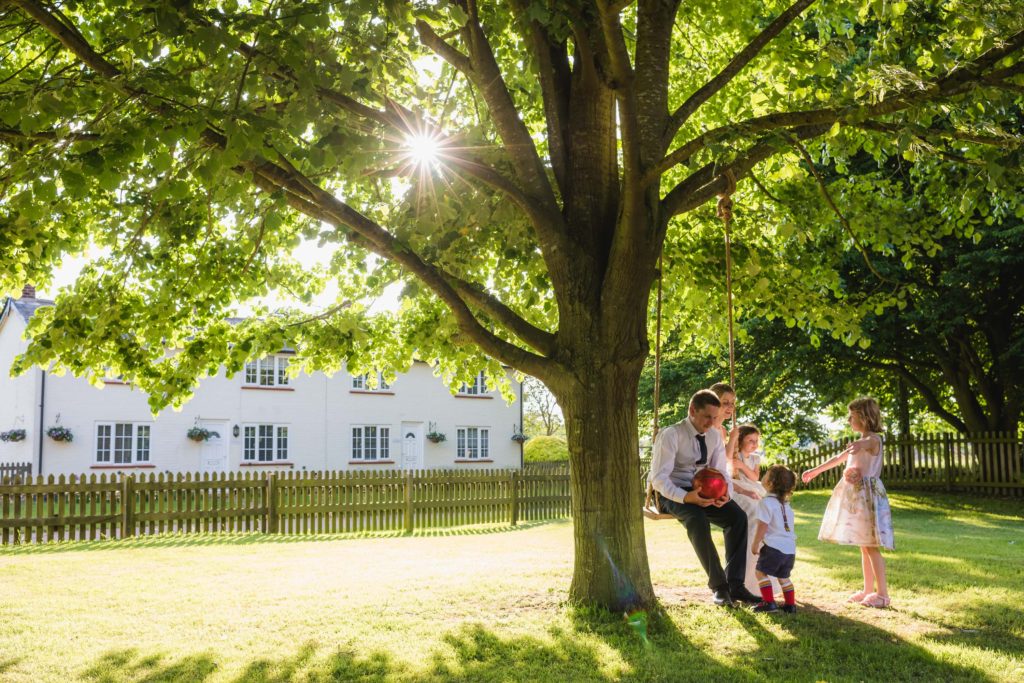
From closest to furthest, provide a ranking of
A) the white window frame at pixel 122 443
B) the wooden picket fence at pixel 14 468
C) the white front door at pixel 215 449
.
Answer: the wooden picket fence at pixel 14 468 < the white window frame at pixel 122 443 < the white front door at pixel 215 449

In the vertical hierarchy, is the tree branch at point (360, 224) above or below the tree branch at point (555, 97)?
below

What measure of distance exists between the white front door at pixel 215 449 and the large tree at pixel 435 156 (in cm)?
2049

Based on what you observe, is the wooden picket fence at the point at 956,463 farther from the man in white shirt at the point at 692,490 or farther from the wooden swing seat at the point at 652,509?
the wooden swing seat at the point at 652,509

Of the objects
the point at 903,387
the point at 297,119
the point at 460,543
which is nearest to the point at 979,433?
the point at 903,387

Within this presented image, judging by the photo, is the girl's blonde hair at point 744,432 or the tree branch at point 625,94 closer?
the tree branch at point 625,94

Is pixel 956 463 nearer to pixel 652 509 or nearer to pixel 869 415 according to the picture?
pixel 869 415

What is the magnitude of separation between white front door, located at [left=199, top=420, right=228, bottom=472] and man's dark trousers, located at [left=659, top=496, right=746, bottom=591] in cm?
2589

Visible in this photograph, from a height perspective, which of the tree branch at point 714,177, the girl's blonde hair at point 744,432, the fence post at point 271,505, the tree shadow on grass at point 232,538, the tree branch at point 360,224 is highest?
the tree branch at point 714,177

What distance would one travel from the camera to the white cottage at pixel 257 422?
2756 cm

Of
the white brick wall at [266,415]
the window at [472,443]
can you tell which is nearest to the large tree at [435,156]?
the white brick wall at [266,415]

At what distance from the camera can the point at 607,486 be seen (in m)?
6.70

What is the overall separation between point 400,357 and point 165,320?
2.97m

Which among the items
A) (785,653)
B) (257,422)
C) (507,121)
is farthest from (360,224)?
(257,422)

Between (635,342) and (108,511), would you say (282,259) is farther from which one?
(108,511)
